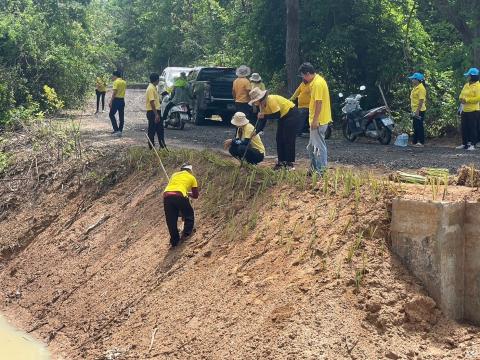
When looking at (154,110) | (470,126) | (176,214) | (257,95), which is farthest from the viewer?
(470,126)

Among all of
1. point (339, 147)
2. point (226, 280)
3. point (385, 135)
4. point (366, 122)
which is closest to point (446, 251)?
point (226, 280)

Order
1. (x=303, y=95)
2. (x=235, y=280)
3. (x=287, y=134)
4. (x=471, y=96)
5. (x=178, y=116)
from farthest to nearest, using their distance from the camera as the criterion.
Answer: (x=178, y=116) → (x=471, y=96) → (x=303, y=95) → (x=287, y=134) → (x=235, y=280)

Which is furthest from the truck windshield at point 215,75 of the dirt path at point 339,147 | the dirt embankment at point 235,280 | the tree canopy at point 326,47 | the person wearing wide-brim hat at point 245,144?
the person wearing wide-brim hat at point 245,144

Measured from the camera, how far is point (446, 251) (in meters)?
7.74

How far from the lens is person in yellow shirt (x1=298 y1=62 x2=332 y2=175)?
34.2 ft

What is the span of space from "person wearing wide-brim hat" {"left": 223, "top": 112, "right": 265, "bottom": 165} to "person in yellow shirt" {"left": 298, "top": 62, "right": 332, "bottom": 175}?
123 cm

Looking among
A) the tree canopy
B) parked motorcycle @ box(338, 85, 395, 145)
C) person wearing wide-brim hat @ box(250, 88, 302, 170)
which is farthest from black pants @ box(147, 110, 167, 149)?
the tree canopy

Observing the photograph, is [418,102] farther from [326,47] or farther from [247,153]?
[326,47]

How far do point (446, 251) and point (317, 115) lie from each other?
3296mm

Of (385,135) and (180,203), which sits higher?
(385,135)

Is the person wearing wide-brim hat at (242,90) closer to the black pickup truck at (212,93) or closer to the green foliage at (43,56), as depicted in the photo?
the black pickup truck at (212,93)

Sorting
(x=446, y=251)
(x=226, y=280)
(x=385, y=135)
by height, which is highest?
(x=385, y=135)

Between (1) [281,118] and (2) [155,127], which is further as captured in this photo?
(2) [155,127]

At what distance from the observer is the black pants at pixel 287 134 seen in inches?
452
